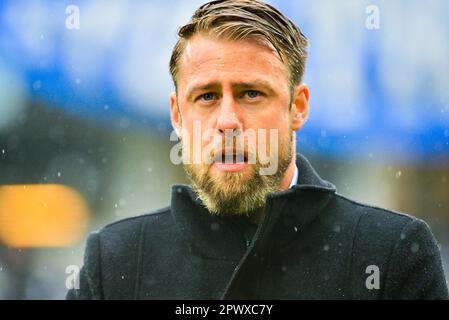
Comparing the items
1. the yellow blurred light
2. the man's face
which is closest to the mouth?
the man's face

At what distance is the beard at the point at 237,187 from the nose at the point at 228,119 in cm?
12

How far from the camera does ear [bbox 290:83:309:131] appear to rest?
3025 millimetres

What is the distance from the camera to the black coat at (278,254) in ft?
8.90

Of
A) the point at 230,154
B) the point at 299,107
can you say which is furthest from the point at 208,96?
the point at 299,107

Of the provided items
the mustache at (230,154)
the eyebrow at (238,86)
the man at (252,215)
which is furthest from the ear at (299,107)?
the mustache at (230,154)

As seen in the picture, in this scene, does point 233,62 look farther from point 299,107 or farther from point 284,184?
point 284,184

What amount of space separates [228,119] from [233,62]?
0.25m

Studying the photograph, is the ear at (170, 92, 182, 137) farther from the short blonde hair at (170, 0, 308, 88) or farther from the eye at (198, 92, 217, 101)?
the eye at (198, 92, 217, 101)

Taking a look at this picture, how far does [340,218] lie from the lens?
2.93m

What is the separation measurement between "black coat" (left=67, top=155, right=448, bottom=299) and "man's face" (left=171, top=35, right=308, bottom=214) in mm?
149

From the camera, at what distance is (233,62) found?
9.06ft
